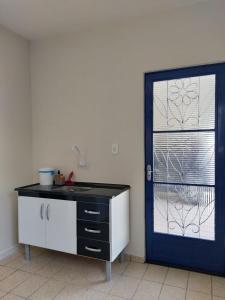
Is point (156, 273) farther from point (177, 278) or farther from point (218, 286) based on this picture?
point (218, 286)

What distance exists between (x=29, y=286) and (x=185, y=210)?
1.72 meters

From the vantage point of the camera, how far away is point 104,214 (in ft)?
7.54

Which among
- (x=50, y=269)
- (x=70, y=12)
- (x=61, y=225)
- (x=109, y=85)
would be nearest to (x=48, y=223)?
(x=61, y=225)

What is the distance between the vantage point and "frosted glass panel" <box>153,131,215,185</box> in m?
2.40

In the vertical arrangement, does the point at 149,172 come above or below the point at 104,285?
above

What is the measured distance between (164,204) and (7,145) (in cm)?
196

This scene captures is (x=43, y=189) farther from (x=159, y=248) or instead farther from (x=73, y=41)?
(x=73, y=41)

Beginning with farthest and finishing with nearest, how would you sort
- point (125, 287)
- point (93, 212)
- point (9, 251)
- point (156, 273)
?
point (9, 251)
point (156, 273)
point (93, 212)
point (125, 287)

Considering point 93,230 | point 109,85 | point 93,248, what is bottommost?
point 93,248

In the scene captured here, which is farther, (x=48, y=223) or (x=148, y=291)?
(x=48, y=223)

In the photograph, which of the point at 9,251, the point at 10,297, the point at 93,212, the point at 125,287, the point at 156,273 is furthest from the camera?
the point at 9,251

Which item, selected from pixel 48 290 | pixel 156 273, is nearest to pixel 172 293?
pixel 156 273

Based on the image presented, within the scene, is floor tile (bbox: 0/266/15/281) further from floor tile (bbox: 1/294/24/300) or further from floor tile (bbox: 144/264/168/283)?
floor tile (bbox: 144/264/168/283)

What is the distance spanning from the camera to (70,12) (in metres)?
2.49
